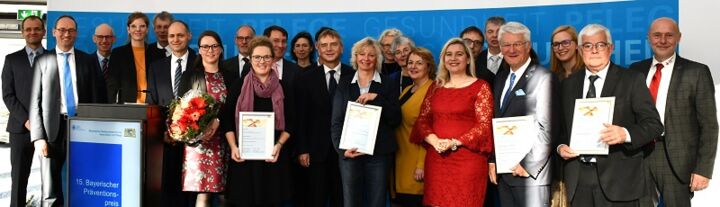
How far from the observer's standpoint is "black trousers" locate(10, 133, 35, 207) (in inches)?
209

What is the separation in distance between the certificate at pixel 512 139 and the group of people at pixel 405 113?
0.14ft

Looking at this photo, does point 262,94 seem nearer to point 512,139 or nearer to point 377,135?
point 377,135

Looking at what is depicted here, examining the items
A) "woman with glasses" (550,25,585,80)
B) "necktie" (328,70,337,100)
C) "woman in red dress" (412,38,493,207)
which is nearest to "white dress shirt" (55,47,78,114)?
"necktie" (328,70,337,100)

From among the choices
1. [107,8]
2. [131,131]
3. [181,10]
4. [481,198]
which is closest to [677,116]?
[481,198]

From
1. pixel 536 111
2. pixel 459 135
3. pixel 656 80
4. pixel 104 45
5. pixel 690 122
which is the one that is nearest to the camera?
pixel 536 111

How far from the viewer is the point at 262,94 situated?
422 centimetres

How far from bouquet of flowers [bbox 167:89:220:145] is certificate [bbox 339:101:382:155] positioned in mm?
884

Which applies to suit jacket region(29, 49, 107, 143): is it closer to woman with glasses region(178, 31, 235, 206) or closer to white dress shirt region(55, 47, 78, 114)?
white dress shirt region(55, 47, 78, 114)

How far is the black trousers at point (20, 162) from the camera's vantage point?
531 cm

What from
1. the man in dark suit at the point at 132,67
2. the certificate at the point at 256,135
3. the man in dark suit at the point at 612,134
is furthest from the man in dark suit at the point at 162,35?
the man in dark suit at the point at 612,134

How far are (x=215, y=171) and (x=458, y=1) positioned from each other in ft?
8.92

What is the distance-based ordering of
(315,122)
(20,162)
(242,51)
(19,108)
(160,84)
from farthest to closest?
(242,51)
(20,162)
(19,108)
(160,84)
(315,122)

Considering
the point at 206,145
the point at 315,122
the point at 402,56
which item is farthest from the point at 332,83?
the point at 206,145

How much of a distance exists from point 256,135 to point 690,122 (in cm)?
270
